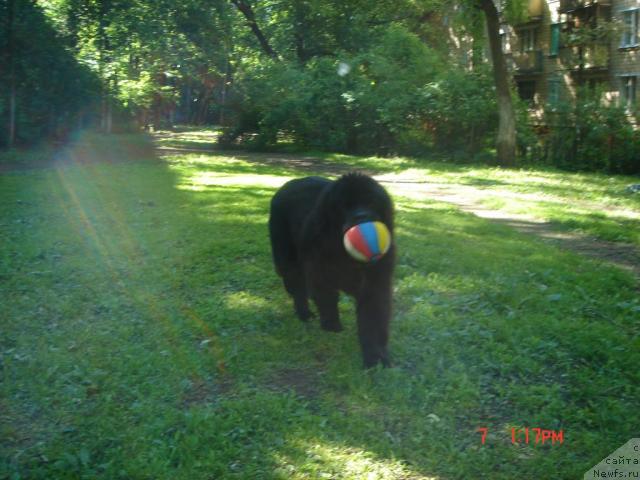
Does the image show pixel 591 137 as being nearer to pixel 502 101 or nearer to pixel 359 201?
pixel 502 101

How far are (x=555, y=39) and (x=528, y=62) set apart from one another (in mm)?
2184

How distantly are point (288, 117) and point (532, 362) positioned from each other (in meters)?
21.6

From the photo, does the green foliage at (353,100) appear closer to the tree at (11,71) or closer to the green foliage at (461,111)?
the green foliage at (461,111)

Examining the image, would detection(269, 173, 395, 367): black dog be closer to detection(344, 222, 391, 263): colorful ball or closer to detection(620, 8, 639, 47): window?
detection(344, 222, 391, 263): colorful ball

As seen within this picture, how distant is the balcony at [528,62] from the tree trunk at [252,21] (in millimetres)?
14614

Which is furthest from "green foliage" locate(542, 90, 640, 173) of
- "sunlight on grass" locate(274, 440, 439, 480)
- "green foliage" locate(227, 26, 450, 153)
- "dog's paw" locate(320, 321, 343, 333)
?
"sunlight on grass" locate(274, 440, 439, 480)

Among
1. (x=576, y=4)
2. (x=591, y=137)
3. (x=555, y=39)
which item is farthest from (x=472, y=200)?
(x=555, y=39)

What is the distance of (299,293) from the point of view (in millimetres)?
6348

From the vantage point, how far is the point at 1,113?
2114 cm

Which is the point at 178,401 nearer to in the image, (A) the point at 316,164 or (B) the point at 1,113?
(A) the point at 316,164

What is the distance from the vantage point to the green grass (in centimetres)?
395

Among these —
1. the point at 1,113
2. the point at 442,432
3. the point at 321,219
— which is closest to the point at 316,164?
the point at 1,113

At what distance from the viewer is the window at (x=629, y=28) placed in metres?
31.5
